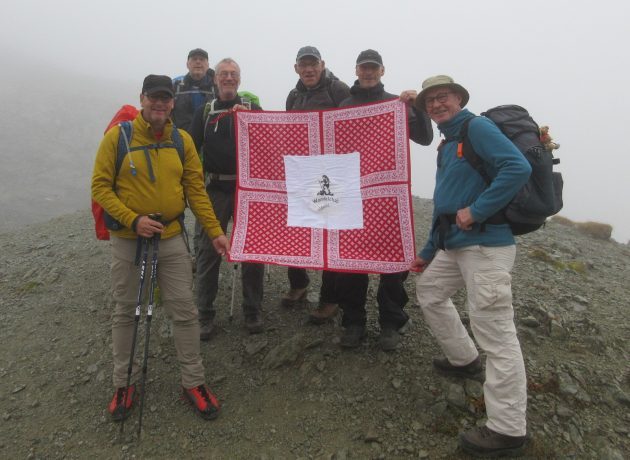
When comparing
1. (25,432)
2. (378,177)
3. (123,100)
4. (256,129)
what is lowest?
(25,432)

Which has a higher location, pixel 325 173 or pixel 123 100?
pixel 123 100

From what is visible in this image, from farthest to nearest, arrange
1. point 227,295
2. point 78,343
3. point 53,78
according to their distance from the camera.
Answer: point 53,78, point 227,295, point 78,343

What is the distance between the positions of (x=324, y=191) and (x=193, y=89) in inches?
121

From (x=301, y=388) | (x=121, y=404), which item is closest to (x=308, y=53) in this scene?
(x=301, y=388)

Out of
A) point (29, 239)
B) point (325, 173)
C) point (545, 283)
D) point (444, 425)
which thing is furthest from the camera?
point (29, 239)

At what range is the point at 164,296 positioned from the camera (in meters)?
4.19

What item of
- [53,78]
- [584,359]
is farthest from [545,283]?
[53,78]

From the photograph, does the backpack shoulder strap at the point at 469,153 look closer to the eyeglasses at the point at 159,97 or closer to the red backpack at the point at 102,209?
the eyeglasses at the point at 159,97

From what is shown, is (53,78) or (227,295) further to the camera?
(53,78)

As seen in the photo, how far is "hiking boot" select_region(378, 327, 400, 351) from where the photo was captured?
4.90 m

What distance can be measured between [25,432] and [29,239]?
771 cm

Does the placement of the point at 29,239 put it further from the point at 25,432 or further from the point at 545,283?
the point at 545,283

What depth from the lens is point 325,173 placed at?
517cm

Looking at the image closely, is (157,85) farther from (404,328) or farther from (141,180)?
(404,328)
